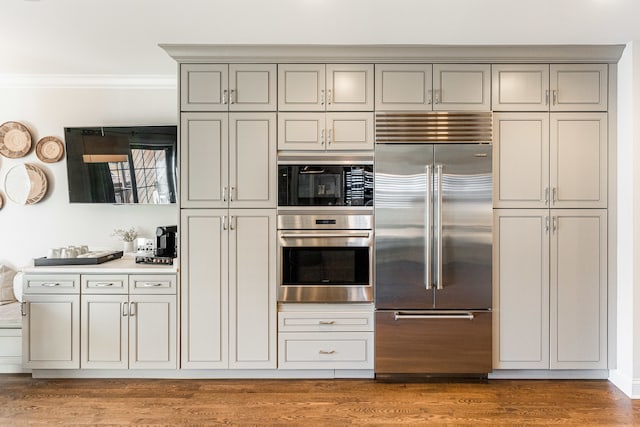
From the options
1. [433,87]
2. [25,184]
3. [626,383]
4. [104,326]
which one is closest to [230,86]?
[433,87]

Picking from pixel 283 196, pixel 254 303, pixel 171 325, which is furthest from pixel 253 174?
pixel 171 325

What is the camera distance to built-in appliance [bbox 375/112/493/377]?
2951 millimetres

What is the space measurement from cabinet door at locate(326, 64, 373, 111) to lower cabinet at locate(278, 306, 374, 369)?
5.33 feet

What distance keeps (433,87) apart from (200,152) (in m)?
1.87

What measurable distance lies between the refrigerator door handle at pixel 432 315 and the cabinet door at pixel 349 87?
161 cm

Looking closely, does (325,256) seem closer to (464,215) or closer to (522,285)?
(464,215)

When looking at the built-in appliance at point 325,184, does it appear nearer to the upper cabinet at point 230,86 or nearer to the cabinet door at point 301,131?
the cabinet door at point 301,131

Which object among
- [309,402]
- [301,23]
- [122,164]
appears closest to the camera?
[301,23]

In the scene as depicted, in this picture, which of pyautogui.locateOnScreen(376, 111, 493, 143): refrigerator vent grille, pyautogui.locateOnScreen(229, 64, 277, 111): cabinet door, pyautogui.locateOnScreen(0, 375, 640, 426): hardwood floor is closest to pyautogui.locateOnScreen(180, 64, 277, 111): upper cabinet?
pyautogui.locateOnScreen(229, 64, 277, 111): cabinet door

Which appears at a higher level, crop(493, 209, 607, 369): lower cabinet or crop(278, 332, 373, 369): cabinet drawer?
crop(493, 209, 607, 369): lower cabinet

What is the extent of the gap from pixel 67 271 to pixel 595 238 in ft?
13.4

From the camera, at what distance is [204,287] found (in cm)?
300

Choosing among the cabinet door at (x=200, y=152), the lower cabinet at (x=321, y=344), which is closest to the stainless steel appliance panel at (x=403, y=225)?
the lower cabinet at (x=321, y=344)

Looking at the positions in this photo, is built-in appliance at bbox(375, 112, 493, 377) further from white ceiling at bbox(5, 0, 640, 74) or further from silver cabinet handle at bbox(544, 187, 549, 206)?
white ceiling at bbox(5, 0, 640, 74)
